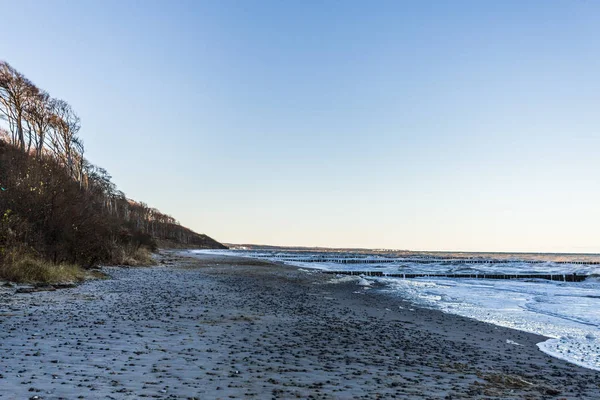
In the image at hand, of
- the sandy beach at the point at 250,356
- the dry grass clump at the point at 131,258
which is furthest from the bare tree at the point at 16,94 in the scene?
the sandy beach at the point at 250,356

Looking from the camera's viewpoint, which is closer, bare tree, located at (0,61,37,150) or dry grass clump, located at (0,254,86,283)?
dry grass clump, located at (0,254,86,283)

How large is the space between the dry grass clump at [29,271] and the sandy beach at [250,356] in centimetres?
228

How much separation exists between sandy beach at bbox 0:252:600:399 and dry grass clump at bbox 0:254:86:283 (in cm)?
228

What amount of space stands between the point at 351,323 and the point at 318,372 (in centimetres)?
712

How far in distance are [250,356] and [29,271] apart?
15.6 m

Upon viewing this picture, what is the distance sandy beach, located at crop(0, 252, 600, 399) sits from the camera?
647 cm

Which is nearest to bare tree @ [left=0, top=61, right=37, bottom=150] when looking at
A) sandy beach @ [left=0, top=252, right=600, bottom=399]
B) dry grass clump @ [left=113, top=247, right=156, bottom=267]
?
dry grass clump @ [left=113, top=247, right=156, bottom=267]

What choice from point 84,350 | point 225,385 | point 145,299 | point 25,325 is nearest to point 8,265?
point 145,299

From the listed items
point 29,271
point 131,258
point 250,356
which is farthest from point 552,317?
point 131,258

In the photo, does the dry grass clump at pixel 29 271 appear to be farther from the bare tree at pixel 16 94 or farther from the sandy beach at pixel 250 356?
the bare tree at pixel 16 94

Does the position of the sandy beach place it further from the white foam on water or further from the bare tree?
the bare tree

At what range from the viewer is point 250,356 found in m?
8.79

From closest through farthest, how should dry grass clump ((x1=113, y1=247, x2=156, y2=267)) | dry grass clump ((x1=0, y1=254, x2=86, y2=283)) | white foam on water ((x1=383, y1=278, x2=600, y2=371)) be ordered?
white foam on water ((x1=383, y1=278, x2=600, y2=371)) → dry grass clump ((x1=0, y1=254, x2=86, y2=283)) → dry grass clump ((x1=113, y1=247, x2=156, y2=267))

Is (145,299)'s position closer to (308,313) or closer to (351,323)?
(308,313)
